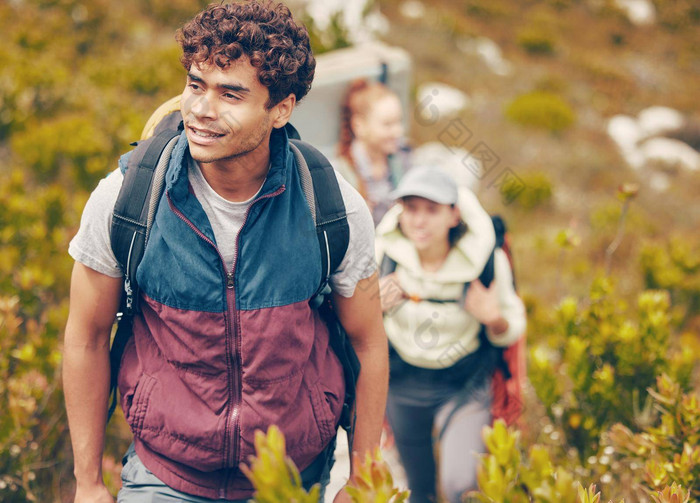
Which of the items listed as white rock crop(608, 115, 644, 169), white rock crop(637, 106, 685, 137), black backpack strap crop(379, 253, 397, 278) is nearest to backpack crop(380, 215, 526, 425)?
black backpack strap crop(379, 253, 397, 278)

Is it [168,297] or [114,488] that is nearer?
[168,297]

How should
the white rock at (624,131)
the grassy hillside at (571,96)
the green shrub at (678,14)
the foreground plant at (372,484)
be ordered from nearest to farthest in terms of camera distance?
the foreground plant at (372,484)
the grassy hillside at (571,96)
the white rock at (624,131)
the green shrub at (678,14)

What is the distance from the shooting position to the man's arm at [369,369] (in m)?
1.75

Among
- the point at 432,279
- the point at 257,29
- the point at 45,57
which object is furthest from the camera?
the point at 45,57

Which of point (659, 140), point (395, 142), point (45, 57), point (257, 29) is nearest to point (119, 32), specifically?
point (45, 57)

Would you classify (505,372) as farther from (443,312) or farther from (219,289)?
(219,289)

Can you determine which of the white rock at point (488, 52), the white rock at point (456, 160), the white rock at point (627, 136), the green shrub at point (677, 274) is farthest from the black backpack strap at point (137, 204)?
the white rock at point (488, 52)

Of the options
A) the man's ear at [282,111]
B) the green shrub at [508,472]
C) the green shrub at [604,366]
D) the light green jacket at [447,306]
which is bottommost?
the green shrub at [604,366]

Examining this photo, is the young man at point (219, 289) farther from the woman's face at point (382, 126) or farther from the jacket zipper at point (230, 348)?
the woman's face at point (382, 126)

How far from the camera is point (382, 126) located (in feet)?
13.1

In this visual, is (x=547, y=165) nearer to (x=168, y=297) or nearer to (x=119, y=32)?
(x=119, y=32)

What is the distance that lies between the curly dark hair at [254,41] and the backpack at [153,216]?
210 millimetres

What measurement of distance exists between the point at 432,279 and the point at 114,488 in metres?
1.56

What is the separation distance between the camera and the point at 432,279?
2.71m
